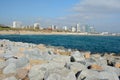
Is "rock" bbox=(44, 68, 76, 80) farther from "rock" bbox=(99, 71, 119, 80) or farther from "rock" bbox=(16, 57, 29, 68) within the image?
"rock" bbox=(16, 57, 29, 68)

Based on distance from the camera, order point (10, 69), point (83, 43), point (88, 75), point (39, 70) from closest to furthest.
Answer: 1. point (88, 75)
2. point (39, 70)
3. point (10, 69)
4. point (83, 43)

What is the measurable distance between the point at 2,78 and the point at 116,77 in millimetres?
3446

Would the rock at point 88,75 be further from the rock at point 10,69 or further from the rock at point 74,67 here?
the rock at point 10,69

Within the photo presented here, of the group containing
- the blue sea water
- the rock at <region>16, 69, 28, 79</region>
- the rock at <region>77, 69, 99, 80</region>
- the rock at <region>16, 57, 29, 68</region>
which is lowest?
the blue sea water

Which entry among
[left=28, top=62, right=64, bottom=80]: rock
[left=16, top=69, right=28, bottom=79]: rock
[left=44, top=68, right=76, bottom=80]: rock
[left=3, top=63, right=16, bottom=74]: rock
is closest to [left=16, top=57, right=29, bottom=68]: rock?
[left=3, top=63, right=16, bottom=74]: rock

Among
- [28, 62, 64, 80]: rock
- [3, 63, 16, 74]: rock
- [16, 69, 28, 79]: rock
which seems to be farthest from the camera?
[3, 63, 16, 74]: rock

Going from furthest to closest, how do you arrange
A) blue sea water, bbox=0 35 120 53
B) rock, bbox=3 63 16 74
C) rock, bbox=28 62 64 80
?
blue sea water, bbox=0 35 120 53
rock, bbox=3 63 16 74
rock, bbox=28 62 64 80

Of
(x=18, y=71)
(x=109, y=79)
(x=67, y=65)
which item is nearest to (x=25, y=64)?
(x=18, y=71)

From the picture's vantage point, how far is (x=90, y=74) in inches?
291

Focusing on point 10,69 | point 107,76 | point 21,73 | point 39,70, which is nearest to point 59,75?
point 39,70

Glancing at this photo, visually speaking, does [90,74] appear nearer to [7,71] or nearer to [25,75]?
[25,75]

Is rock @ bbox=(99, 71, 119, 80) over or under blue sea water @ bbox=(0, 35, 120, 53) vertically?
over

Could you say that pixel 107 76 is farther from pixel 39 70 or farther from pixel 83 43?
pixel 83 43

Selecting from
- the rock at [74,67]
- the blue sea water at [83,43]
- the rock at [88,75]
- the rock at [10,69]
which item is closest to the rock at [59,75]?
the rock at [88,75]
